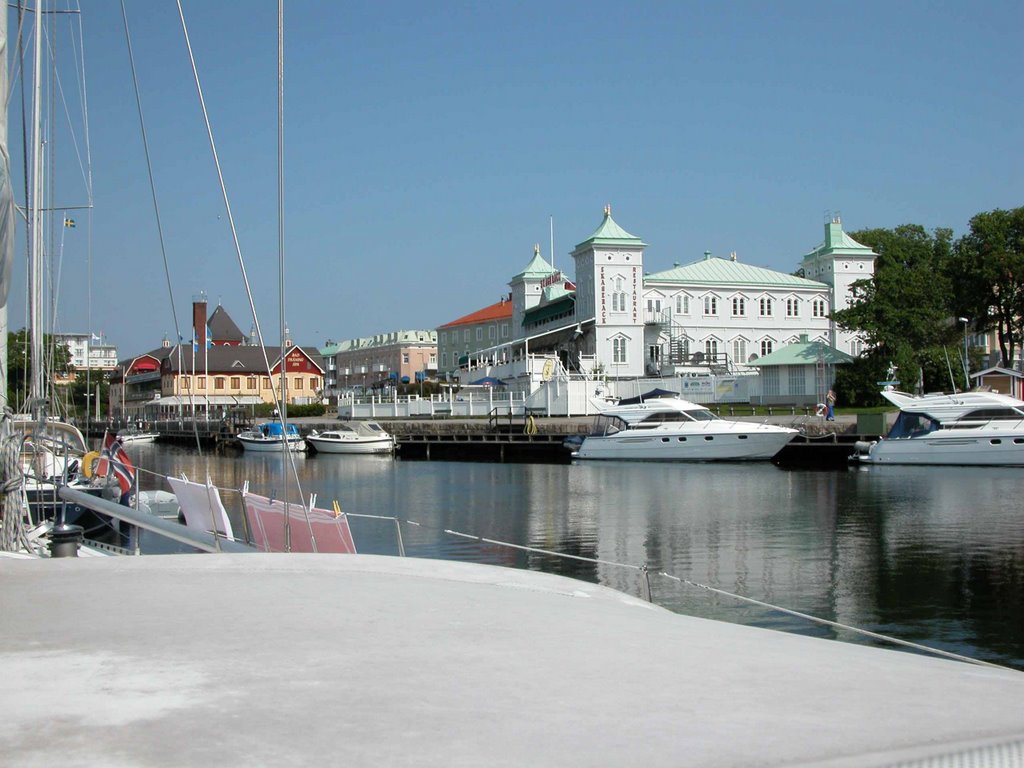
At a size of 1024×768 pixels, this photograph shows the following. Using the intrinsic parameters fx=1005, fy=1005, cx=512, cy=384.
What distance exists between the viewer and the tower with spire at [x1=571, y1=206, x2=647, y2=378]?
73938mm

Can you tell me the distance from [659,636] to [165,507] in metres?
14.3

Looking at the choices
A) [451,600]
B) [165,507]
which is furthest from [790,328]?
[451,600]

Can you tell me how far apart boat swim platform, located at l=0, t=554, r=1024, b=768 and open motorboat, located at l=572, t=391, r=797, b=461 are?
132 feet

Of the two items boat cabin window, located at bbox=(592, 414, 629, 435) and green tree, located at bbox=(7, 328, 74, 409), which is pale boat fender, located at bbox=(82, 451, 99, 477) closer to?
green tree, located at bbox=(7, 328, 74, 409)

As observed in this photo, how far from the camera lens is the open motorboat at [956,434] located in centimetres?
4075

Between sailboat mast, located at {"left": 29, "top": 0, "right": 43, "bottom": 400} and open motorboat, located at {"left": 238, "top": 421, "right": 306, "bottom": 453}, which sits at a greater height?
sailboat mast, located at {"left": 29, "top": 0, "right": 43, "bottom": 400}

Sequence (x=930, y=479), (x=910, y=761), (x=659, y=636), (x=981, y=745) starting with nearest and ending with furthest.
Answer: (x=910, y=761) → (x=981, y=745) → (x=659, y=636) → (x=930, y=479)

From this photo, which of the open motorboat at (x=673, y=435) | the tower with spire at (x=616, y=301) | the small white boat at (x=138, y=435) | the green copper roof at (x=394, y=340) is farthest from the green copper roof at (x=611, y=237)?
the green copper roof at (x=394, y=340)

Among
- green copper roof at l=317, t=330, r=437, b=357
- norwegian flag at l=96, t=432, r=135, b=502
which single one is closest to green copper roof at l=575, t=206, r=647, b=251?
norwegian flag at l=96, t=432, r=135, b=502

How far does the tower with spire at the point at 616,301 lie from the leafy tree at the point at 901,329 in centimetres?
1536

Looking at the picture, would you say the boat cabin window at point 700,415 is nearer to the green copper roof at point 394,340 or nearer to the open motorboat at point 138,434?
the open motorboat at point 138,434

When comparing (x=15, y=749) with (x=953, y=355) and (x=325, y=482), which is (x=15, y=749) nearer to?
(x=325, y=482)

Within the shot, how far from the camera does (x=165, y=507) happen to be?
717 inches

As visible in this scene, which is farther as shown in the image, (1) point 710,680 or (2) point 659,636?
(2) point 659,636
